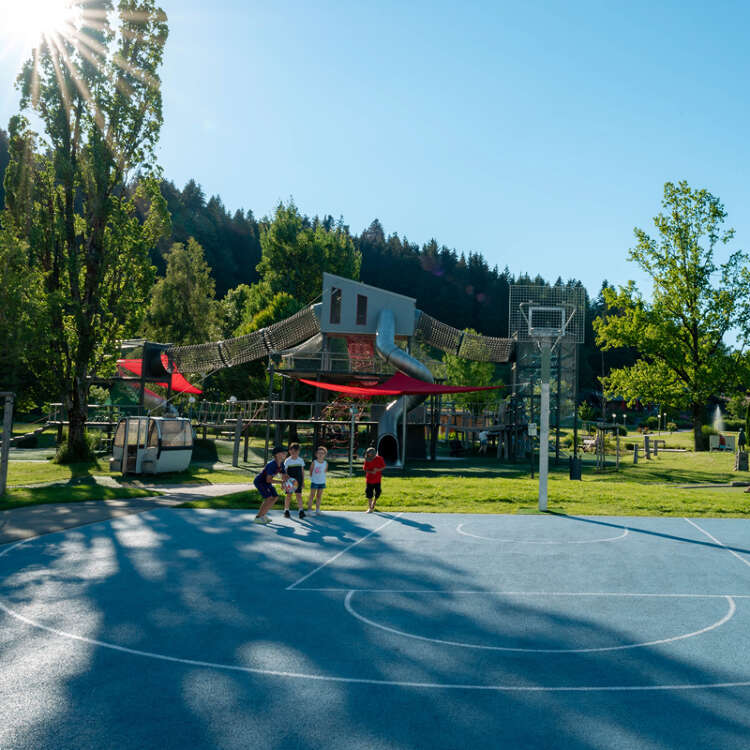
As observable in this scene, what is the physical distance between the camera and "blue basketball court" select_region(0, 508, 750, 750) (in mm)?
4574

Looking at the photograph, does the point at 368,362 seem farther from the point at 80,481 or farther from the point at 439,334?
the point at 80,481

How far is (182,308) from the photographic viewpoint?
192 ft

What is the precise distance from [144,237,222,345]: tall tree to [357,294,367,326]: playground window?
2803 cm

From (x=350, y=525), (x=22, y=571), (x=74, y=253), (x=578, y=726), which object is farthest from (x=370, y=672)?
(x=74, y=253)

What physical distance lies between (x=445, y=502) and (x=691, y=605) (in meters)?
9.18

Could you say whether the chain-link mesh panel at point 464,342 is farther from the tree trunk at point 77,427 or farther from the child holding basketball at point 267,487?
the child holding basketball at point 267,487

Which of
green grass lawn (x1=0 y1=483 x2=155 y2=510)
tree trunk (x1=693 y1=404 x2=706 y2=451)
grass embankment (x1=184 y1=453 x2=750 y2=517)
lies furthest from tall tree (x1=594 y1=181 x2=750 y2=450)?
green grass lawn (x1=0 y1=483 x2=155 y2=510)

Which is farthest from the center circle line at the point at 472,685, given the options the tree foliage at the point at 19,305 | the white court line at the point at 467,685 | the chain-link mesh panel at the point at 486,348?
the chain-link mesh panel at the point at 486,348

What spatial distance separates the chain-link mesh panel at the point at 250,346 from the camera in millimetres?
35281

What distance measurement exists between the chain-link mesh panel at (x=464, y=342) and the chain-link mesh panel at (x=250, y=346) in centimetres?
599

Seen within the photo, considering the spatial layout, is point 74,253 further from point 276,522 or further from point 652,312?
point 652,312

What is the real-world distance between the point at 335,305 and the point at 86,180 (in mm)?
13595

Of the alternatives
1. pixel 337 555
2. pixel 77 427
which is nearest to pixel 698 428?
pixel 77 427

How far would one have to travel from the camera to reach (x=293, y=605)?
24.6 ft
